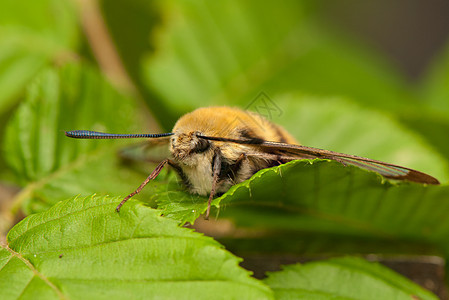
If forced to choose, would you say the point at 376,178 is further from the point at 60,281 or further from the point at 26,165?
the point at 26,165

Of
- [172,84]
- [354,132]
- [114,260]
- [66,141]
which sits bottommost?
[114,260]

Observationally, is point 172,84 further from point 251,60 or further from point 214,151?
point 214,151

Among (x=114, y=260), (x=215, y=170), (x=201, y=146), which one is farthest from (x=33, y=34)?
(x=114, y=260)

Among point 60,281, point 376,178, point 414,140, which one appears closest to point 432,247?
point 376,178

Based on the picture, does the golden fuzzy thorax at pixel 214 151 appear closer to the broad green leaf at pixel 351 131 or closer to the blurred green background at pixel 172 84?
the blurred green background at pixel 172 84

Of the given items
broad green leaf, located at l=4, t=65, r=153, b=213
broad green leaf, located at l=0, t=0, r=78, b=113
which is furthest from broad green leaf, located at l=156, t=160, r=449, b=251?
broad green leaf, located at l=0, t=0, r=78, b=113

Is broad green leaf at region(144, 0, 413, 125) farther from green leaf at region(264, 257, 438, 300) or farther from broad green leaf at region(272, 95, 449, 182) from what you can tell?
green leaf at region(264, 257, 438, 300)

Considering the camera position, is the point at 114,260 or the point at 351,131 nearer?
the point at 114,260
